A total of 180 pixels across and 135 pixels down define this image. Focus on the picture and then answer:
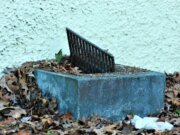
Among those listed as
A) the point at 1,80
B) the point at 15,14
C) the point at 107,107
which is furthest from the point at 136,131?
the point at 15,14

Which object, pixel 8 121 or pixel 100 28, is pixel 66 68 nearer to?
pixel 100 28

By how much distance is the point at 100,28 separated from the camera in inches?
238

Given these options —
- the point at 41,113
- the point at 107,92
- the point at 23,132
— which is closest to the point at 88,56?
the point at 107,92

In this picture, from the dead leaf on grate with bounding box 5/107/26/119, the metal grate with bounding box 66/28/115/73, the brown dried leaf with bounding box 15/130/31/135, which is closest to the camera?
the brown dried leaf with bounding box 15/130/31/135

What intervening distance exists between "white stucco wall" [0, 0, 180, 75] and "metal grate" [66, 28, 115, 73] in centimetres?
27

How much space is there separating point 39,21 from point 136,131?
2064mm

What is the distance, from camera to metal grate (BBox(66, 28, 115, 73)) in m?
4.88

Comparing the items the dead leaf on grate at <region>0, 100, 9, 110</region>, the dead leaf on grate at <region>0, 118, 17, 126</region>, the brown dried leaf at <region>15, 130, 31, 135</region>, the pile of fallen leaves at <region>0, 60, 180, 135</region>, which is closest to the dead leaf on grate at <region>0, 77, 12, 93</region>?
the pile of fallen leaves at <region>0, 60, 180, 135</region>

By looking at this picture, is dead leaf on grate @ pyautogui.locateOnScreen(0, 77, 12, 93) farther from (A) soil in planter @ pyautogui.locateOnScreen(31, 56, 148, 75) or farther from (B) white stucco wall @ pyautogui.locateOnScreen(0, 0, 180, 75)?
(A) soil in planter @ pyautogui.locateOnScreen(31, 56, 148, 75)

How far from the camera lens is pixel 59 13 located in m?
5.67

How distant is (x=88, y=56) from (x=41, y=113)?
3.03 ft

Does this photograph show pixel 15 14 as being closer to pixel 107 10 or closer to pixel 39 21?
pixel 39 21

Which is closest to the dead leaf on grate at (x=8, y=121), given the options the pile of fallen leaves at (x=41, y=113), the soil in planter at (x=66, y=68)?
the pile of fallen leaves at (x=41, y=113)

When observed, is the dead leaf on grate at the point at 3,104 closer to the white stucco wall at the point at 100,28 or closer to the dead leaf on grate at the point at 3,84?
the dead leaf on grate at the point at 3,84
